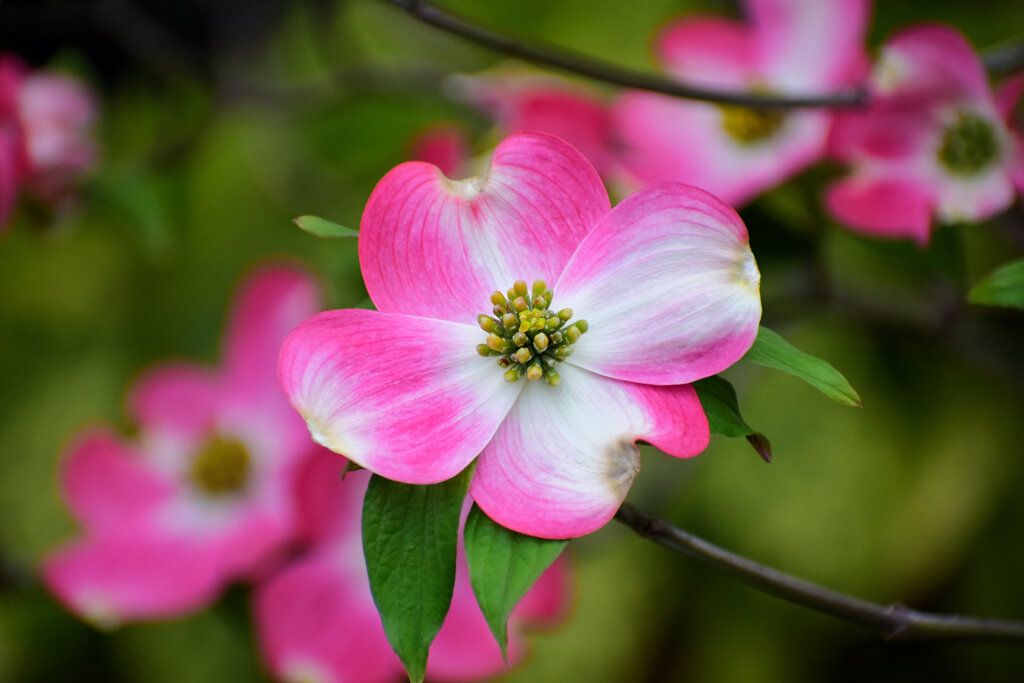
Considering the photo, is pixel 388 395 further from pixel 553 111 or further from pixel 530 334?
pixel 553 111

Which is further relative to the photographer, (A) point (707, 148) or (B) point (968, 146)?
(A) point (707, 148)

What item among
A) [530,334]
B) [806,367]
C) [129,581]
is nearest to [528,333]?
[530,334]

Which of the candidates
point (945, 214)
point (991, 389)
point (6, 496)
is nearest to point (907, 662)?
point (991, 389)

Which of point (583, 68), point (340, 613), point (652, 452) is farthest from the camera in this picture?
point (652, 452)

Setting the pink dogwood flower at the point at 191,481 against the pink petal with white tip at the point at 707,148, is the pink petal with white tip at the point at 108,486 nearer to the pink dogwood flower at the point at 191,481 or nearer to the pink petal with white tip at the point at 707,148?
the pink dogwood flower at the point at 191,481

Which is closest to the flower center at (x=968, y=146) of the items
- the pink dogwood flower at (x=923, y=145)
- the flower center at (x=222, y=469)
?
the pink dogwood flower at (x=923, y=145)

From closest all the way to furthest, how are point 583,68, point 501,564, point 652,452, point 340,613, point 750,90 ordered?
point 501,564 < point 583,68 < point 340,613 < point 750,90 < point 652,452
